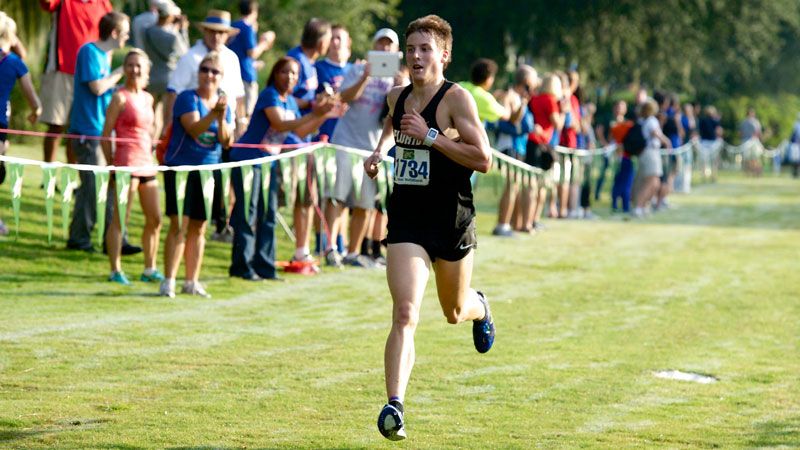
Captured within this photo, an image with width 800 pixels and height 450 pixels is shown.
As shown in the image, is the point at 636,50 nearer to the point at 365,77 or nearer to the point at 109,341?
the point at 365,77

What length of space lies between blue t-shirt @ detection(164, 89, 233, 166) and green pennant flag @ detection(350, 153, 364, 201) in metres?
2.46

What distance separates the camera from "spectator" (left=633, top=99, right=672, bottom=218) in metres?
24.3

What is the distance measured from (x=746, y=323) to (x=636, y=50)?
3733 centimetres

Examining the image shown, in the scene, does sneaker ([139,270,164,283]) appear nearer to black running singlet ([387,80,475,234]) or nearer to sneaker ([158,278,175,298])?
sneaker ([158,278,175,298])

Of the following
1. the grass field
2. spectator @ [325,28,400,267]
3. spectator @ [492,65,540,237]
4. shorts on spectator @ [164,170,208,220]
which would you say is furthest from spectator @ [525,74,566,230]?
shorts on spectator @ [164,170,208,220]

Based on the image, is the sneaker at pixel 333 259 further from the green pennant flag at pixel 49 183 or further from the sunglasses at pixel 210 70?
the green pennant flag at pixel 49 183

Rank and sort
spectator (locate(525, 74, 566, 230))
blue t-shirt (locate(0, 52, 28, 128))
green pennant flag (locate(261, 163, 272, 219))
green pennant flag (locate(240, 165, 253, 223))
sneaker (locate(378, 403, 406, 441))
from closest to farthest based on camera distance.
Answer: sneaker (locate(378, 403, 406, 441)), green pennant flag (locate(240, 165, 253, 223)), blue t-shirt (locate(0, 52, 28, 128)), green pennant flag (locate(261, 163, 272, 219)), spectator (locate(525, 74, 566, 230))

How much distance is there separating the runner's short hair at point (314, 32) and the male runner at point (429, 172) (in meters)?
6.74

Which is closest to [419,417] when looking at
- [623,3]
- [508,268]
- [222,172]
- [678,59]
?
[222,172]

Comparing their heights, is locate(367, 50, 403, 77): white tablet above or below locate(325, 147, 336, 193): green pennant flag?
above

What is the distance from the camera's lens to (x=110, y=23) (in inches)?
519

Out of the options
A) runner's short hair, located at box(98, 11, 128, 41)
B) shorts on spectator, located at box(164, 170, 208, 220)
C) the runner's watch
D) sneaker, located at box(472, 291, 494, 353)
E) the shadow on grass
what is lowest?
the shadow on grass

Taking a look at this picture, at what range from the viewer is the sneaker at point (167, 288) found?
39.1 feet

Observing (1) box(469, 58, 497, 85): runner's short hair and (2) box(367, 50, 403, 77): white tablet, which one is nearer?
(2) box(367, 50, 403, 77): white tablet
